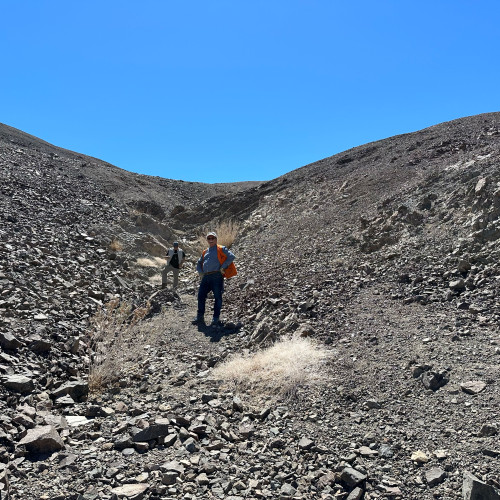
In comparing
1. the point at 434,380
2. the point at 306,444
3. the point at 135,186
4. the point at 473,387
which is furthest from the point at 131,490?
the point at 135,186

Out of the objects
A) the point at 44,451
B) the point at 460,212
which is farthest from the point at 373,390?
the point at 460,212

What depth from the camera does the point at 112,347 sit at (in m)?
5.84

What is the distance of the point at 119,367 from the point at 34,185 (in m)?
9.65

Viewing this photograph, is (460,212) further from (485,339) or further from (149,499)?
(149,499)

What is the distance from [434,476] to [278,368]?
2031 mm

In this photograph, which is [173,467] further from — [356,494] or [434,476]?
[434,476]

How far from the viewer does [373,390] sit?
427 cm

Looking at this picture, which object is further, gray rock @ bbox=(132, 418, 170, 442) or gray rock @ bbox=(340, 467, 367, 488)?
gray rock @ bbox=(132, 418, 170, 442)

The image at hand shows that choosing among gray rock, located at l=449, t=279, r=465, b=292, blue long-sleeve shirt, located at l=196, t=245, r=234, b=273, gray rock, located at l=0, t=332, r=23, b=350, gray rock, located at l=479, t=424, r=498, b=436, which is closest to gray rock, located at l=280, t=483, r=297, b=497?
gray rock, located at l=479, t=424, r=498, b=436

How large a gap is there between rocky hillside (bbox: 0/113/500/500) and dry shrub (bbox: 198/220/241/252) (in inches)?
27.2

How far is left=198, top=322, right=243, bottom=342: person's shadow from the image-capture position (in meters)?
6.65

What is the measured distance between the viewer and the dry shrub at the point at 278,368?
4570 millimetres

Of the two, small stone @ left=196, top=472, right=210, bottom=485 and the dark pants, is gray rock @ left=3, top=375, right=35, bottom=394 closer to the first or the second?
small stone @ left=196, top=472, right=210, bottom=485

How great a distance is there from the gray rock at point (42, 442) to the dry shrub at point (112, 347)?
1237 mm
